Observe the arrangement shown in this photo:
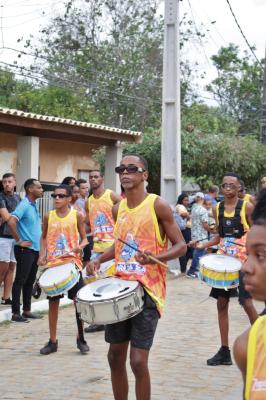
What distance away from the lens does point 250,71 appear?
48188mm

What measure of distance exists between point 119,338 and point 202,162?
1832 centimetres

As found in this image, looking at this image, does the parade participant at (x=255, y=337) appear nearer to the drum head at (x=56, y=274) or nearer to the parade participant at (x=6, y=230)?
Result: the drum head at (x=56, y=274)

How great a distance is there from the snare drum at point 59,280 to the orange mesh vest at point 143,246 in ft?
7.09

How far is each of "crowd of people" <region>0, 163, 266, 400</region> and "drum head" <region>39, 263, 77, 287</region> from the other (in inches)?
7.2

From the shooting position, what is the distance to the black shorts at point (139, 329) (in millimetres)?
5168

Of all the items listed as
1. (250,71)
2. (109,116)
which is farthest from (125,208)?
(250,71)

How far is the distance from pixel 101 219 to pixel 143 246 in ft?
13.1

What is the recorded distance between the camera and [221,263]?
7.57 meters

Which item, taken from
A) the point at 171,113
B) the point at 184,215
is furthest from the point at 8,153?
the point at 184,215

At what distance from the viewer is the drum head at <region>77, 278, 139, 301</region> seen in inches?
198

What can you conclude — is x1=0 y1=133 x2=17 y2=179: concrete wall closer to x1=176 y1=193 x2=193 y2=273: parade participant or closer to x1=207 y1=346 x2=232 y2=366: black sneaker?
x1=176 y1=193 x2=193 y2=273: parade participant

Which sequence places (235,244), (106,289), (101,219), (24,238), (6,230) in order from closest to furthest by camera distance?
(106,289) < (235,244) < (101,219) < (24,238) < (6,230)

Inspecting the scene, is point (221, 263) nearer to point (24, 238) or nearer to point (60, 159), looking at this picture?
point (24, 238)

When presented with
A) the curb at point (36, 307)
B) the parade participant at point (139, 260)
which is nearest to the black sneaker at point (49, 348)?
the curb at point (36, 307)
